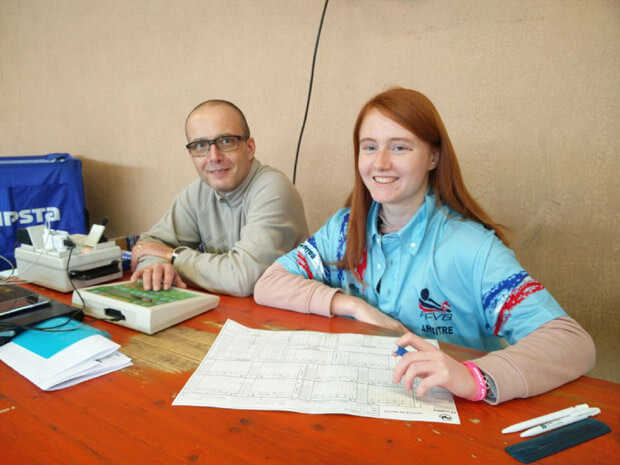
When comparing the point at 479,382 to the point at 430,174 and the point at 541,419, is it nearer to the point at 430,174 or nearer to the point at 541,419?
the point at 541,419

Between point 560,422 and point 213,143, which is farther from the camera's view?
point 213,143

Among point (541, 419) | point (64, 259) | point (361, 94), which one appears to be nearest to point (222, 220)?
point (64, 259)

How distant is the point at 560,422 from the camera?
628mm

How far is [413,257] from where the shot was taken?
1123mm

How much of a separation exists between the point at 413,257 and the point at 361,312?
0.20 metres

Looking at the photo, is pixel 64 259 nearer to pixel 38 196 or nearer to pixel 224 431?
pixel 224 431

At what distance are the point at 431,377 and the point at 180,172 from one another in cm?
208

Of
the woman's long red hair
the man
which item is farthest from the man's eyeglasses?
the woman's long red hair

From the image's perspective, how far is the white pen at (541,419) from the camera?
618 millimetres

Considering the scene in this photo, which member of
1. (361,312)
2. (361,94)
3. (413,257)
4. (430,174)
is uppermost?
(361,94)

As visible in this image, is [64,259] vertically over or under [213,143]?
under

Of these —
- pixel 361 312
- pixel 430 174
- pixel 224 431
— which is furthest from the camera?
pixel 430 174

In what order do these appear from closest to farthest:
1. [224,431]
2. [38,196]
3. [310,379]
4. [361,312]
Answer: [224,431] → [310,379] → [361,312] → [38,196]

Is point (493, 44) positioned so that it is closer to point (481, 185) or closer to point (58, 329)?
point (481, 185)
